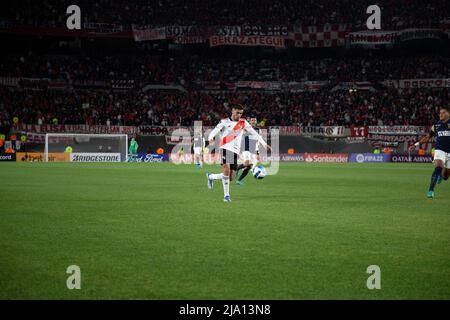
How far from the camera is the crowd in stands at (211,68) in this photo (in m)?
57.3

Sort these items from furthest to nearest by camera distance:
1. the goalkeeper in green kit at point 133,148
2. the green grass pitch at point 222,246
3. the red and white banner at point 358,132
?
the red and white banner at point 358,132, the goalkeeper in green kit at point 133,148, the green grass pitch at point 222,246

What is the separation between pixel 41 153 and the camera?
145 feet

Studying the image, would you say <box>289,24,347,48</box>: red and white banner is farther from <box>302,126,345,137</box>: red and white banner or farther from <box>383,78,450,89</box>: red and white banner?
<box>302,126,345,137</box>: red and white banner

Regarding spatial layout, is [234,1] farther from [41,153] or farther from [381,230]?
[381,230]

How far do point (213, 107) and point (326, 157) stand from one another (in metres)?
13.3

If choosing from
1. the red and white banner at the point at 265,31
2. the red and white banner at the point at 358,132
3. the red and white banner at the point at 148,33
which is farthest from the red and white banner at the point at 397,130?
the red and white banner at the point at 148,33

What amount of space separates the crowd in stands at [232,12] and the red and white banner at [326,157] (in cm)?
→ 1750

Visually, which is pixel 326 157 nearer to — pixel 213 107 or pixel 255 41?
pixel 213 107

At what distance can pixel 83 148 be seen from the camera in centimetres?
4553

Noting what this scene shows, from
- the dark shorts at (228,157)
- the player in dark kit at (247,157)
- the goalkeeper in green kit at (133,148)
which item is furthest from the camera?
the goalkeeper in green kit at (133,148)

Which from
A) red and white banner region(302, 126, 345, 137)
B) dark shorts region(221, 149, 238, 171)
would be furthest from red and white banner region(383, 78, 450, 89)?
dark shorts region(221, 149, 238, 171)

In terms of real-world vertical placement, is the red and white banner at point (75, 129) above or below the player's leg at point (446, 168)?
above

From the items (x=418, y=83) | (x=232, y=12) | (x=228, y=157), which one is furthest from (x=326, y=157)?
(x=228, y=157)

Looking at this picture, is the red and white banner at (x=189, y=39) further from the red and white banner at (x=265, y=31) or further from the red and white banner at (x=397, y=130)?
the red and white banner at (x=397, y=130)
